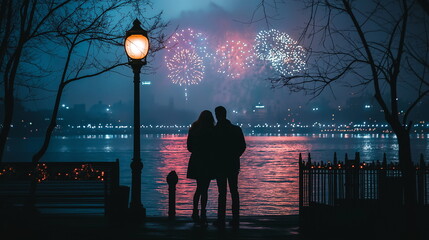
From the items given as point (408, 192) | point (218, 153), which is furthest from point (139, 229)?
point (408, 192)

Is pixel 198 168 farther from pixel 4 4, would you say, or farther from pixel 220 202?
pixel 4 4

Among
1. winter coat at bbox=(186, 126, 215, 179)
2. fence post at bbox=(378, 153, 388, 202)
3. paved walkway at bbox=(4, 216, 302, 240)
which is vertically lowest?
paved walkway at bbox=(4, 216, 302, 240)

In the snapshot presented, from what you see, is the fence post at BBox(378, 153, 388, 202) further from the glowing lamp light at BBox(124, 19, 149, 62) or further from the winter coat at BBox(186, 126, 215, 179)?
the glowing lamp light at BBox(124, 19, 149, 62)

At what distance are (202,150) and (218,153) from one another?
0.45 metres

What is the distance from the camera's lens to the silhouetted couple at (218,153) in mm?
11445

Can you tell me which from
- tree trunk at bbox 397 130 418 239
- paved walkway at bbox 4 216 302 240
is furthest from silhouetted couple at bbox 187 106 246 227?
tree trunk at bbox 397 130 418 239

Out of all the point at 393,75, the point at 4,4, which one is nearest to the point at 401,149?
the point at 393,75

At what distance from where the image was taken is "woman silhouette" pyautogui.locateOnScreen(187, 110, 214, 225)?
11.7 meters

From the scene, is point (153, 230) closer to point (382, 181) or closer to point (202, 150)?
point (202, 150)

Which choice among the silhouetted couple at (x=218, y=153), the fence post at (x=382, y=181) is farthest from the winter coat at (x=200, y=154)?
the fence post at (x=382, y=181)

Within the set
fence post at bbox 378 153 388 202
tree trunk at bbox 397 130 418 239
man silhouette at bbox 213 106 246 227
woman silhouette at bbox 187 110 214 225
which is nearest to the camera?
tree trunk at bbox 397 130 418 239

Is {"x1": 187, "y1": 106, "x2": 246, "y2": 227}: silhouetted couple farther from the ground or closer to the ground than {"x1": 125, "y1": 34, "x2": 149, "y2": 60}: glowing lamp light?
closer to the ground

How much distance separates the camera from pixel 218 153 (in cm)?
1152

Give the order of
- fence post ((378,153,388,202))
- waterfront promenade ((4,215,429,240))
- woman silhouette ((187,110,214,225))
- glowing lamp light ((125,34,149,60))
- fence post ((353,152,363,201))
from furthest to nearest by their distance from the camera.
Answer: glowing lamp light ((125,34,149,60)), fence post ((378,153,388,202)), fence post ((353,152,363,201)), woman silhouette ((187,110,214,225)), waterfront promenade ((4,215,429,240))
